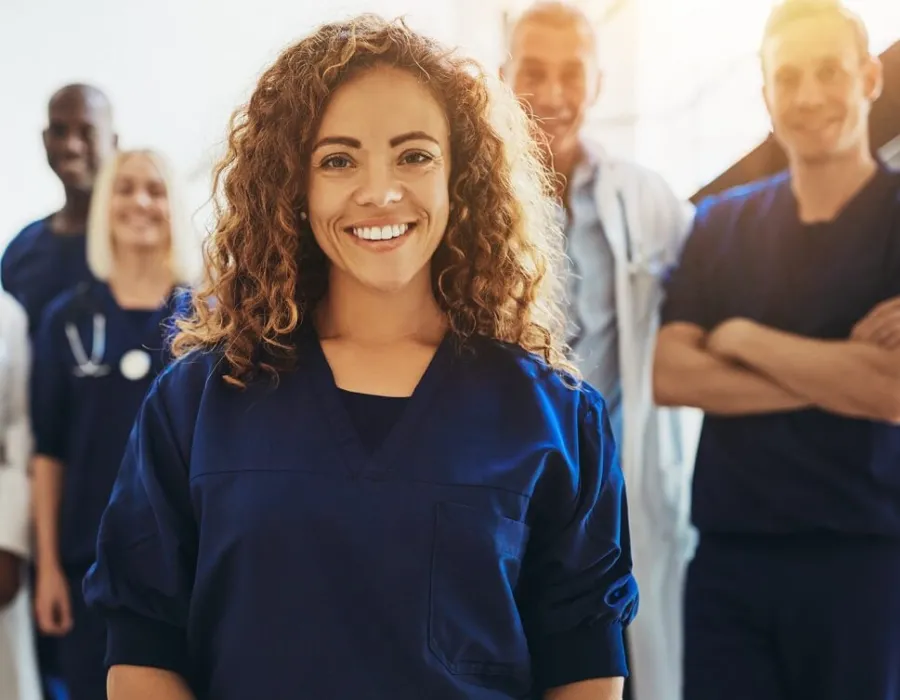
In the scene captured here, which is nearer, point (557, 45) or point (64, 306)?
point (557, 45)

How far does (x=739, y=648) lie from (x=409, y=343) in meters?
0.65

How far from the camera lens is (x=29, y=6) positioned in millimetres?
1494

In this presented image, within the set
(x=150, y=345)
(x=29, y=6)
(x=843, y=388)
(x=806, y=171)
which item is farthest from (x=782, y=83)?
(x=29, y=6)

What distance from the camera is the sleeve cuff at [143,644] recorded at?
2.44 feet

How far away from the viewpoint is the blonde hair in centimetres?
144

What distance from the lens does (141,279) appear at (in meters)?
1.44

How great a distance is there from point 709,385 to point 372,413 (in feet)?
1.97

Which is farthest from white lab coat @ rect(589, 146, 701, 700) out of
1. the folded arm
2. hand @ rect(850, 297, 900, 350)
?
hand @ rect(850, 297, 900, 350)

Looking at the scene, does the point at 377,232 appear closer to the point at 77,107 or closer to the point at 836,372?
the point at 836,372

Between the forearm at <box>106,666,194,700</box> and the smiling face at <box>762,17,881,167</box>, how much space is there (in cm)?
96

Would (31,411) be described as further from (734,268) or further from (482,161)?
(734,268)

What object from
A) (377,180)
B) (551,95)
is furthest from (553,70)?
(377,180)

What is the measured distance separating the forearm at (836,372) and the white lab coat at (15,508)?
108 centimetres

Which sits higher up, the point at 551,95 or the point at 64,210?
the point at 551,95
